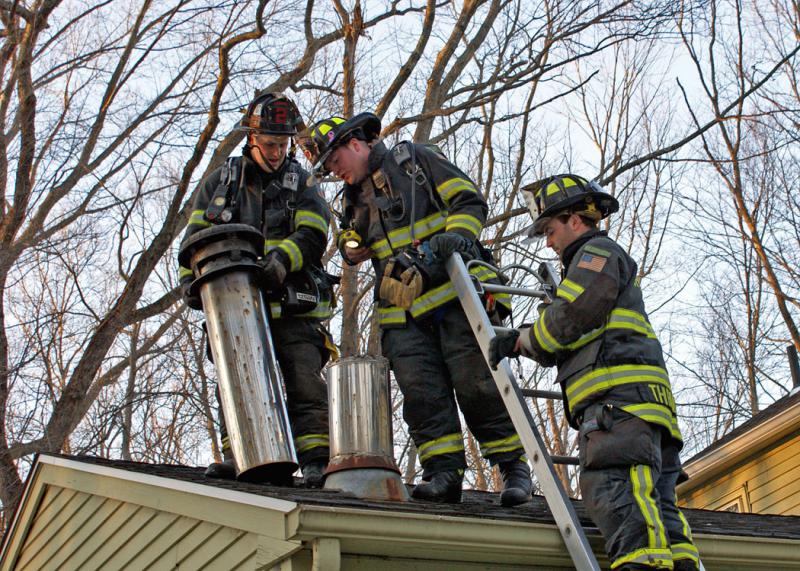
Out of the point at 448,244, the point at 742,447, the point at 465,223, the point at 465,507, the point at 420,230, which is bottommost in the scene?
the point at 465,507

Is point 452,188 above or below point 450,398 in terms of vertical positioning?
above

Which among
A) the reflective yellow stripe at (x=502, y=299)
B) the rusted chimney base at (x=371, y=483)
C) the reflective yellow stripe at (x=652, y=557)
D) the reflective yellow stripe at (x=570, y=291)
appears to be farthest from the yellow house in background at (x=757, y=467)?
the reflective yellow stripe at (x=652, y=557)

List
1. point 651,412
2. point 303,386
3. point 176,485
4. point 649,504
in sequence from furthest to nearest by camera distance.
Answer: point 303,386 → point 176,485 → point 651,412 → point 649,504

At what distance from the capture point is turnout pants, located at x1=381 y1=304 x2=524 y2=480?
510cm

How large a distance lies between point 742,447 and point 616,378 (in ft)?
28.3

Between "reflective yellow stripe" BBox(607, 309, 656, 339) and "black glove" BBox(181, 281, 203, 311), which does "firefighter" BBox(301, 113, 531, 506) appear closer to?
"black glove" BBox(181, 281, 203, 311)

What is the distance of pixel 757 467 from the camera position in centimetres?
1224

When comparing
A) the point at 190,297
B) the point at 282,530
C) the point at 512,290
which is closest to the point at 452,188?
the point at 512,290

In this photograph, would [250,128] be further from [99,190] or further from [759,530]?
[99,190]

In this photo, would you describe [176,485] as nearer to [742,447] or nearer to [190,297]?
[190,297]

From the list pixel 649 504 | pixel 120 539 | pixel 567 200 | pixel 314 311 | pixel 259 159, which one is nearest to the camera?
pixel 649 504

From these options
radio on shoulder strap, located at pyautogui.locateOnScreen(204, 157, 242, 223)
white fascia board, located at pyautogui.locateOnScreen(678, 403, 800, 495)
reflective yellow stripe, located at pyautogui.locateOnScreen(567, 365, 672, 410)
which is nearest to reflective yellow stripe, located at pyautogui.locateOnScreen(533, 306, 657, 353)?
reflective yellow stripe, located at pyautogui.locateOnScreen(567, 365, 672, 410)

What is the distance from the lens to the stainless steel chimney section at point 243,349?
511cm

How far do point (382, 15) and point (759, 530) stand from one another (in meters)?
10.8
